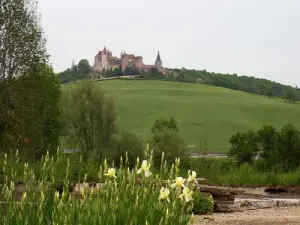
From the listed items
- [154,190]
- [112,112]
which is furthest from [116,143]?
[154,190]

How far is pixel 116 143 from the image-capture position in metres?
37.9

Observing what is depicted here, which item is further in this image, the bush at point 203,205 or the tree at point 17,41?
the tree at point 17,41

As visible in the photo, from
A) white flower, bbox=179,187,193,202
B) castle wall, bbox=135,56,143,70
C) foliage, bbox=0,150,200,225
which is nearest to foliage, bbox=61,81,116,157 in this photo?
foliage, bbox=0,150,200,225

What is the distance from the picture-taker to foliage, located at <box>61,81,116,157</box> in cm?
4228

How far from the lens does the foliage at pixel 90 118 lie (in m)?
42.3

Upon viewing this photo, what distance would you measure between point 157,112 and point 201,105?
9.55 meters

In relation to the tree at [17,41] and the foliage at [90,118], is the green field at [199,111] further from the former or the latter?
the tree at [17,41]

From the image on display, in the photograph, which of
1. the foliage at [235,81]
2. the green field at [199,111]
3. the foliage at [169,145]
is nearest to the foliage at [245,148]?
the foliage at [169,145]

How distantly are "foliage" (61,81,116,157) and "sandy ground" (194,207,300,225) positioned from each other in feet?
94.5

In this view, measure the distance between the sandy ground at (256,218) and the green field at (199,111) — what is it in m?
56.8

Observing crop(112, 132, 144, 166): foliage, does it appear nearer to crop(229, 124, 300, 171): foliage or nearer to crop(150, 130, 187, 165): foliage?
crop(150, 130, 187, 165): foliage

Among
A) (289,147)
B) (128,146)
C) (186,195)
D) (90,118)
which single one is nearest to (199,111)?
(90,118)

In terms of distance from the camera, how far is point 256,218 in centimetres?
1183

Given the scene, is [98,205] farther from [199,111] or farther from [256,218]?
[199,111]
